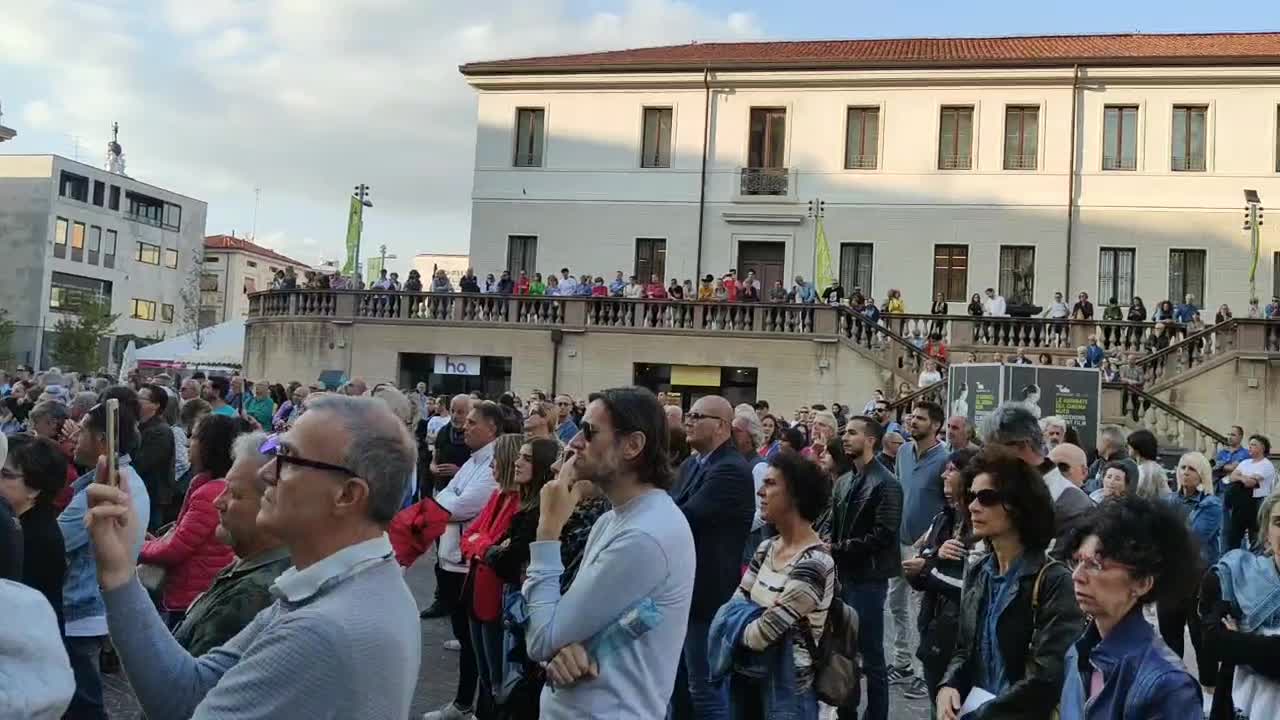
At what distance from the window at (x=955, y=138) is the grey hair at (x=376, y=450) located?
33.1m

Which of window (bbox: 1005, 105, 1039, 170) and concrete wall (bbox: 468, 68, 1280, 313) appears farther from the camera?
window (bbox: 1005, 105, 1039, 170)

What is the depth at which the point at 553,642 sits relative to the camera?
140 inches

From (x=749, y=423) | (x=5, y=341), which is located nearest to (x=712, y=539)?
(x=749, y=423)

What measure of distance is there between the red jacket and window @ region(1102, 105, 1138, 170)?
3182 centimetres

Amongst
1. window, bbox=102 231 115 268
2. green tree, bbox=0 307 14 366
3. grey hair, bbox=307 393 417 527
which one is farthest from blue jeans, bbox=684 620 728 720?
window, bbox=102 231 115 268

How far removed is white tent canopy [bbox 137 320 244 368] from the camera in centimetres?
3027

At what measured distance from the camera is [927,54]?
3631 centimetres

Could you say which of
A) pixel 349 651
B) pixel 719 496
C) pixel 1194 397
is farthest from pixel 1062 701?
pixel 1194 397

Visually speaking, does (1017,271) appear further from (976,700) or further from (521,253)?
(976,700)

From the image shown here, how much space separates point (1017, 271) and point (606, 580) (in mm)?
32015

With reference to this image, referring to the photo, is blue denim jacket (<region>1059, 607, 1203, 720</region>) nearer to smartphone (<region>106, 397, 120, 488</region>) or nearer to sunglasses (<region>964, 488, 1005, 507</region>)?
sunglasses (<region>964, 488, 1005, 507</region>)

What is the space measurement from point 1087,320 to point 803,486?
23.8 metres

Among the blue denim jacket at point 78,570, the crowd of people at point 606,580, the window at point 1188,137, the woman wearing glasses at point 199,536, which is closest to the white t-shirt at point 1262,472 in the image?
the crowd of people at point 606,580

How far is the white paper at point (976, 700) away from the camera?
4.04 metres
